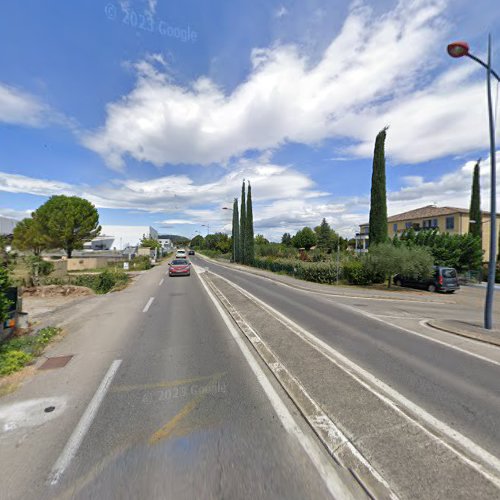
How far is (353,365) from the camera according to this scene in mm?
5301

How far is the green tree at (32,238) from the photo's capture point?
40.9 m

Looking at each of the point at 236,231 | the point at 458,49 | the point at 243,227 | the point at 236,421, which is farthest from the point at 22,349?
the point at 236,231

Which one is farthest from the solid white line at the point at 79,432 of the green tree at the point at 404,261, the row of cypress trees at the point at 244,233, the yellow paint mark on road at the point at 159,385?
the row of cypress trees at the point at 244,233

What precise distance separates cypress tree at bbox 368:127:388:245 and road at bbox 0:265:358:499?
21395mm

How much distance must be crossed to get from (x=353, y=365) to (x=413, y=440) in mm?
2236

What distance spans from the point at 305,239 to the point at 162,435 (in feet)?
244

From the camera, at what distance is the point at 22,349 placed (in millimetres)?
6059

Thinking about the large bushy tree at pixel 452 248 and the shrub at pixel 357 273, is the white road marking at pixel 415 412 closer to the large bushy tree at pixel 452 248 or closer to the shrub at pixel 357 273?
the shrub at pixel 357 273

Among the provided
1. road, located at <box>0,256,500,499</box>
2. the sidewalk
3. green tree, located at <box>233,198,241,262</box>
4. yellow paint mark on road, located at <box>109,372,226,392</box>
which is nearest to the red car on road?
road, located at <box>0,256,500,499</box>

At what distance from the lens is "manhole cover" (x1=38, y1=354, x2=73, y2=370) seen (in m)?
5.22

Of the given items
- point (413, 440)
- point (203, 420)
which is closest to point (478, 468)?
point (413, 440)

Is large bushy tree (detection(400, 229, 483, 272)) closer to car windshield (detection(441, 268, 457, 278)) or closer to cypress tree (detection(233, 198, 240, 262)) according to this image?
car windshield (detection(441, 268, 457, 278))

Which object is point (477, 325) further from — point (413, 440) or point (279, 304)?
point (413, 440)

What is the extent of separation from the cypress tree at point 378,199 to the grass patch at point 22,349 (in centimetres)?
2310
